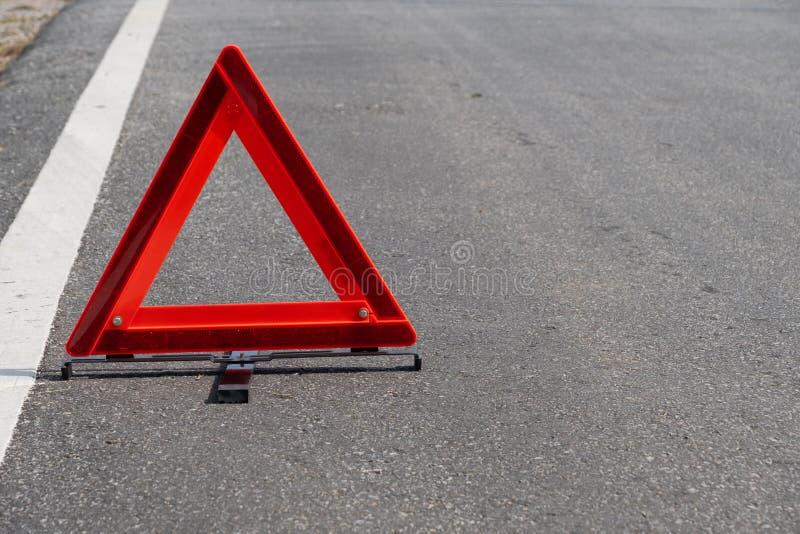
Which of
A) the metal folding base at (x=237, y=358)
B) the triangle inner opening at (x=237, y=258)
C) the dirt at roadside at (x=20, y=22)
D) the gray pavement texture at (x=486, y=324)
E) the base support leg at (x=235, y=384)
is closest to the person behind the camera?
the gray pavement texture at (x=486, y=324)

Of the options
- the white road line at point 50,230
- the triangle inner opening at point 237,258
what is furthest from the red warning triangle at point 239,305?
the triangle inner opening at point 237,258

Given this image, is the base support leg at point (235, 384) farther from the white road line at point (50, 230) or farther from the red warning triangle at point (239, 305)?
the white road line at point (50, 230)

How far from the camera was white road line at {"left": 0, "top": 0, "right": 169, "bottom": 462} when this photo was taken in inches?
155

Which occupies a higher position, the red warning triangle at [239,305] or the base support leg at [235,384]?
the red warning triangle at [239,305]

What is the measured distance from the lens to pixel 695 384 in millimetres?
3916

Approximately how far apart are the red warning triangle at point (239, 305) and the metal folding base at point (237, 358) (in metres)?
0.03

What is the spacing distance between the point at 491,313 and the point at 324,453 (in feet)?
4.65

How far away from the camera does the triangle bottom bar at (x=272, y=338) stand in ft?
13.1

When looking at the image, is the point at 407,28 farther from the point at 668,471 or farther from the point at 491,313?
the point at 668,471

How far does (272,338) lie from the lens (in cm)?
404

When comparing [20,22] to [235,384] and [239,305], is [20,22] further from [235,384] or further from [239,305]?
[235,384]

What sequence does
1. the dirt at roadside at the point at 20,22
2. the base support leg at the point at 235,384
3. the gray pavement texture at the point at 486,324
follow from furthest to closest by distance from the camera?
the dirt at roadside at the point at 20,22 → the base support leg at the point at 235,384 → the gray pavement texture at the point at 486,324

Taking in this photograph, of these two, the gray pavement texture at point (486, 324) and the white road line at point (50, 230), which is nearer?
the gray pavement texture at point (486, 324)

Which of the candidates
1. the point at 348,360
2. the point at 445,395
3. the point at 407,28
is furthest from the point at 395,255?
the point at 407,28
